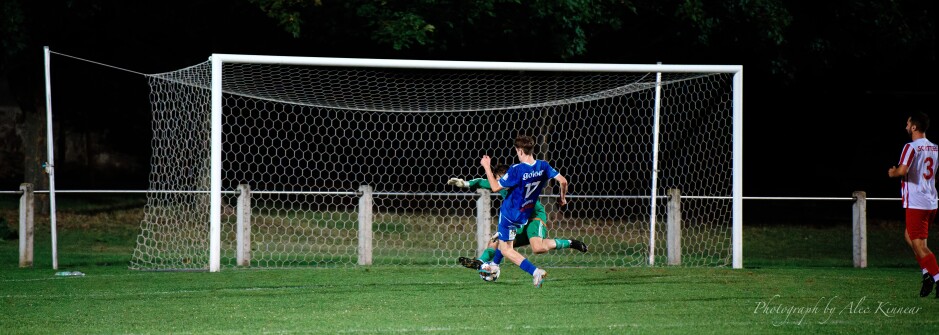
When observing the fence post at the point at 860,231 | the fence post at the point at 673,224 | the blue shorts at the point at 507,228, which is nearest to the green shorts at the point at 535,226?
the blue shorts at the point at 507,228

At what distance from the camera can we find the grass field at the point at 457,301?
8.12 meters

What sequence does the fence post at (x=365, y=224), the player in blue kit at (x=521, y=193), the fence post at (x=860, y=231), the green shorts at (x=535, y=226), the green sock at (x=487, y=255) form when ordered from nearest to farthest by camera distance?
1. the player in blue kit at (x=521, y=193)
2. the green shorts at (x=535, y=226)
3. the green sock at (x=487, y=255)
4. the fence post at (x=365, y=224)
5. the fence post at (x=860, y=231)

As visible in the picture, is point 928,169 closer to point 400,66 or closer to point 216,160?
point 400,66

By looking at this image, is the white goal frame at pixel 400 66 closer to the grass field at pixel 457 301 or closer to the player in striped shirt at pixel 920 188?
the grass field at pixel 457 301

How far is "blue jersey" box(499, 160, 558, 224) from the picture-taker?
1075cm

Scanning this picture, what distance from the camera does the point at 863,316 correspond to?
28.8ft

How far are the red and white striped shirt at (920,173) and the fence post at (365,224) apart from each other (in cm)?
704

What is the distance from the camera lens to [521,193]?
10906mm

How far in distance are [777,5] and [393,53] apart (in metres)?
7.96

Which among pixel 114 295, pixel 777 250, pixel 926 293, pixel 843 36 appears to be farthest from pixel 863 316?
pixel 843 36

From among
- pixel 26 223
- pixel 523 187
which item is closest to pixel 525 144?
pixel 523 187

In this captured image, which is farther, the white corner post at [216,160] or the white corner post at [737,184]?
the white corner post at [737,184]

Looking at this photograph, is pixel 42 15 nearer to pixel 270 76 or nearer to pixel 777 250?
pixel 270 76

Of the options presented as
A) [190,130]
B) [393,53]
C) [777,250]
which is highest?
[393,53]
